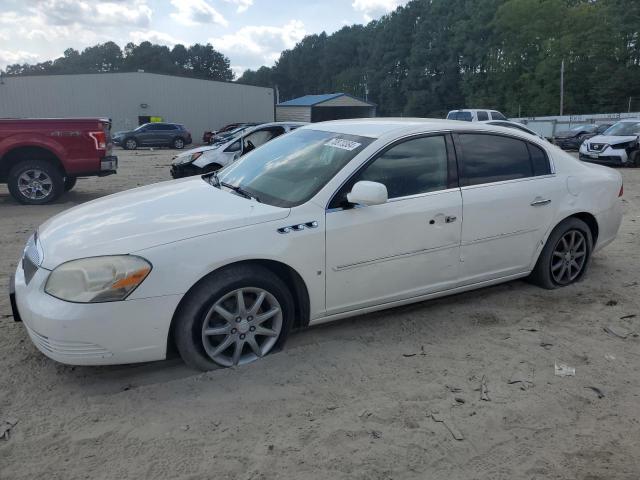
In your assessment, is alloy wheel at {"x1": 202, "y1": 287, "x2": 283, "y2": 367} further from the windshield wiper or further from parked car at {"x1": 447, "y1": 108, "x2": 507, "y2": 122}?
parked car at {"x1": 447, "y1": 108, "x2": 507, "y2": 122}

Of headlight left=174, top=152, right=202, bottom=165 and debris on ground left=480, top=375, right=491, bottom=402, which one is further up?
headlight left=174, top=152, right=202, bottom=165

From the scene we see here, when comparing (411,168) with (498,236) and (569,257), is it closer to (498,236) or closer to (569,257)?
(498,236)

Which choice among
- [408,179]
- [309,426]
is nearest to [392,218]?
[408,179]

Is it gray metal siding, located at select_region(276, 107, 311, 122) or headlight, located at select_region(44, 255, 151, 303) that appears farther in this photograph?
gray metal siding, located at select_region(276, 107, 311, 122)

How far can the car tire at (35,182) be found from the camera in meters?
9.37

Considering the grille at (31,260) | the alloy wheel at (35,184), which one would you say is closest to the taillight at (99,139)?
the alloy wheel at (35,184)

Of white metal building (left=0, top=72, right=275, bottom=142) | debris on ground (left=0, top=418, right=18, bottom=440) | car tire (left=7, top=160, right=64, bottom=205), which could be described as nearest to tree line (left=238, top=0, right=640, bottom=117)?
white metal building (left=0, top=72, right=275, bottom=142)

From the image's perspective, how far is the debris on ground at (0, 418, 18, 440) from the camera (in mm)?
2758

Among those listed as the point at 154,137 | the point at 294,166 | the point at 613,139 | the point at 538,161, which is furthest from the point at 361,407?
the point at 154,137

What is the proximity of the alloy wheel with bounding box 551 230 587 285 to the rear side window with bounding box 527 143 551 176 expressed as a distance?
62cm

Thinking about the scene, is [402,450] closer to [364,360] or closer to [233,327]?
[364,360]

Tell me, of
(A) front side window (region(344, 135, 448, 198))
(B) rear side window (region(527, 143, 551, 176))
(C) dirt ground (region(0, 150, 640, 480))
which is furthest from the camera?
(B) rear side window (region(527, 143, 551, 176))

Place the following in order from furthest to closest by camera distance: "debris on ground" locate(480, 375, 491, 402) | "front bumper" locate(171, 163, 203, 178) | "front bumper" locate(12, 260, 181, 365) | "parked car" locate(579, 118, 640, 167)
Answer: "parked car" locate(579, 118, 640, 167) < "front bumper" locate(171, 163, 203, 178) < "debris on ground" locate(480, 375, 491, 402) < "front bumper" locate(12, 260, 181, 365)

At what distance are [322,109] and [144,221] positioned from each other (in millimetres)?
58300
